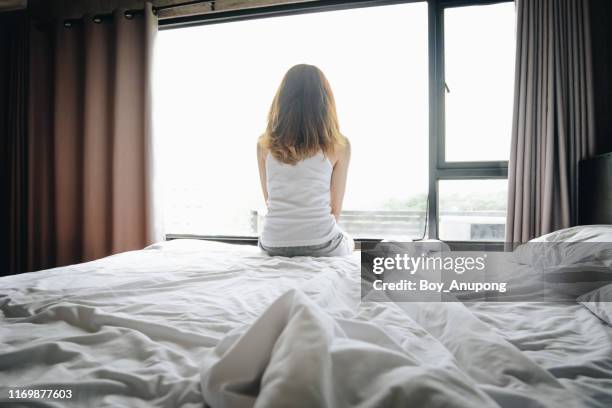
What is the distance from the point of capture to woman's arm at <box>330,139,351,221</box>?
1618 millimetres

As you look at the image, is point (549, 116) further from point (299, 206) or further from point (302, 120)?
point (299, 206)

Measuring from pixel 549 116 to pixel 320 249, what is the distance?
174 centimetres

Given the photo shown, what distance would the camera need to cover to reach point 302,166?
4.83 feet

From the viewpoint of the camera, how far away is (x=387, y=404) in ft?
1.11

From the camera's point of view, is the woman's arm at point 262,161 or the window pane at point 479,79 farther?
the window pane at point 479,79

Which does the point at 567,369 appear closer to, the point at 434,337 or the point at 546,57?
the point at 434,337

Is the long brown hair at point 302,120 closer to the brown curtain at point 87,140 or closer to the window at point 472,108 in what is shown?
the window at point 472,108

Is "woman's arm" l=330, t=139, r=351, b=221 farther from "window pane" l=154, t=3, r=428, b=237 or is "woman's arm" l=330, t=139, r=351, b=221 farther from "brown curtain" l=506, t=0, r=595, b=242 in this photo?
"brown curtain" l=506, t=0, r=595, b=242

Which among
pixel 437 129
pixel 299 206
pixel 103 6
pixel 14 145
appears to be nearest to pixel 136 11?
pixel 103 6

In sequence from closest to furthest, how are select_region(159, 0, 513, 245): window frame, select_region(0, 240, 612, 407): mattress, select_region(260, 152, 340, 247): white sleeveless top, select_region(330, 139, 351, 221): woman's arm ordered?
select_region(0, 240, 612, 407): mattress
select_region(260, 152, 340, 247): white sleeveless top
select_region(330, 139, 351, 221): woman's arm
select_region(159, 0, 513, 245): window frame

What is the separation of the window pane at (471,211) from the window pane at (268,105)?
0.19 metres

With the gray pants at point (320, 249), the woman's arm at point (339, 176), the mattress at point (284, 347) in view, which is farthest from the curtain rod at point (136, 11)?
the mattress at point (284, 347)

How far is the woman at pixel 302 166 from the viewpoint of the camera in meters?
1.45

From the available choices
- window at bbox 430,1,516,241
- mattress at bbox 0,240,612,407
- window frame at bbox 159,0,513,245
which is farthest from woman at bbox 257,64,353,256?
window at bbox 430,1,516,241
